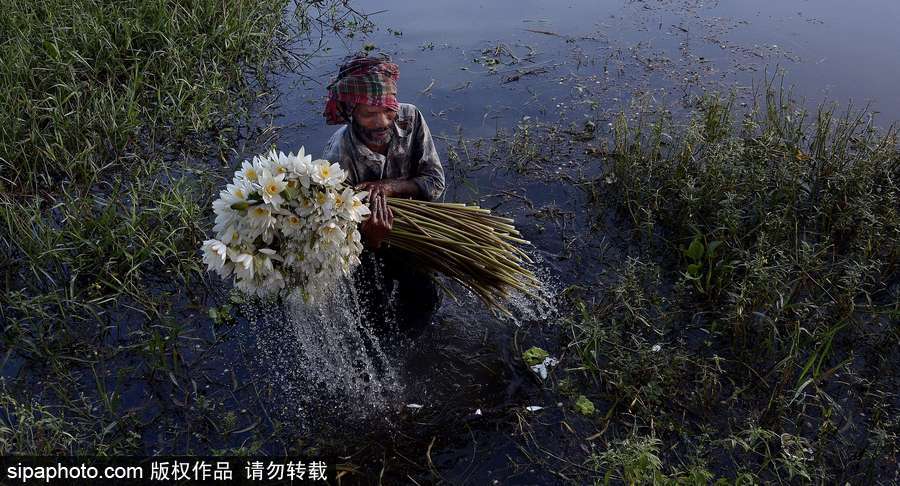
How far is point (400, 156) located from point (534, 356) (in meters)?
1.20

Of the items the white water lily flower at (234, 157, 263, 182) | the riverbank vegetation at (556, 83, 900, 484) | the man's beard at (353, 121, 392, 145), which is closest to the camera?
the white water lily flower at (234, 157, 263, 182)

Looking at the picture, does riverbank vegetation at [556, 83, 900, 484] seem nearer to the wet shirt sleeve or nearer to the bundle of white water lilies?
the wet shirt sleeve

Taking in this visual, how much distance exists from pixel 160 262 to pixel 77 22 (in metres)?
2.41

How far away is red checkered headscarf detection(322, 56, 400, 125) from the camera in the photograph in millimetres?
3115

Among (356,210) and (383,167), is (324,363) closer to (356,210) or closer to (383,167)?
(383,167)

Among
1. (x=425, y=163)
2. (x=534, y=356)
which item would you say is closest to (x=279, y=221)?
(x=425, y=163)

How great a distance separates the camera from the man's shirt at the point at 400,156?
3406 mm

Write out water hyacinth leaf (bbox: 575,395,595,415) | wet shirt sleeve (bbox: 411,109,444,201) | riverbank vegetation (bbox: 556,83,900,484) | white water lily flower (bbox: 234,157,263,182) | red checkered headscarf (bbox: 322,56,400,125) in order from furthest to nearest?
1. wet shirt sleeve (bbox: 411,109,444,201)
2. water hyacinth leaf (bbox: 575,395,595,415)
3. red checkered headscarf (bbox: 322,56,400,125)
4. riverbank vegetation (bbox: 556,83,900,484)
5. white water lily flower (bbox: 234,157,263,182)

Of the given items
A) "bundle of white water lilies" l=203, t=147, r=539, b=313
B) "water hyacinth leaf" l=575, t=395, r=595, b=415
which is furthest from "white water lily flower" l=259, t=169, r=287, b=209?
"water hyacinth leaf" l=575, t=395, r=595, b=415

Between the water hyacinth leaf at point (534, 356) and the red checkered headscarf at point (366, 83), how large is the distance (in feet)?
4.50

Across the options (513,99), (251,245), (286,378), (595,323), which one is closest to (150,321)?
(286,378)

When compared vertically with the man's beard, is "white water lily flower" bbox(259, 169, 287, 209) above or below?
above

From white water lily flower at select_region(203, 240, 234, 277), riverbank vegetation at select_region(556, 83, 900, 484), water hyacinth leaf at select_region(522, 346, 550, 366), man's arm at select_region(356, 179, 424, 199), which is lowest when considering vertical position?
water hyacinth leaf at select_region(522, 346, 550, 366)

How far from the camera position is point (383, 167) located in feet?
11.4
